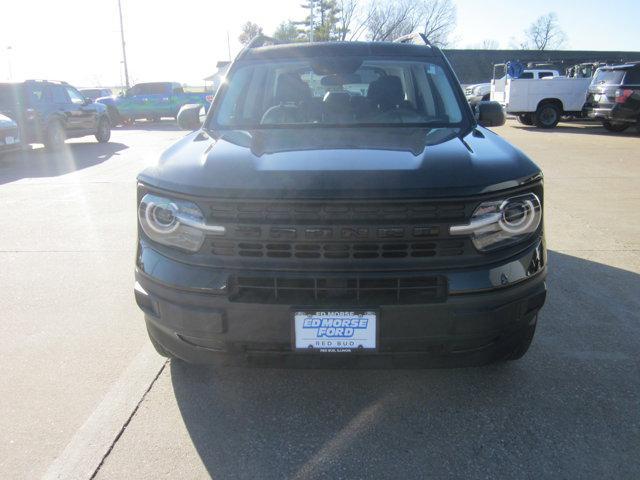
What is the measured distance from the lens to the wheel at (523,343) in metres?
2.57

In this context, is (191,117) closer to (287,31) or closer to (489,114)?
(489,114)

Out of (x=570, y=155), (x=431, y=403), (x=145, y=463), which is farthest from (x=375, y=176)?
(x=570, y=155)

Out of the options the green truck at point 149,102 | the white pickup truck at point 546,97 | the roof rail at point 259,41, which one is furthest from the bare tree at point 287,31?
the roof rail at point 259,41

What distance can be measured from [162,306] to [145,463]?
674mm

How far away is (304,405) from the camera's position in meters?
2.78

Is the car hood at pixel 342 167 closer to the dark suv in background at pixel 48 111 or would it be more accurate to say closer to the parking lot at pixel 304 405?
the parking lot at pixel 304 405

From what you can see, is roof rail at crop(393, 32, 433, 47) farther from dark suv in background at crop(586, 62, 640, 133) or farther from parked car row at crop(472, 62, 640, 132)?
dark suv in background at crop(586, 62, 640, 133)

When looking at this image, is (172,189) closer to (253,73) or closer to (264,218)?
(264,218)

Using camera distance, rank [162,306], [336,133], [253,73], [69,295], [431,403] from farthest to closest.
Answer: [69,295]
[253,73]
[336,133]
[431,403]
[162,306]

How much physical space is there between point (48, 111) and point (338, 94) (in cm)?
1214

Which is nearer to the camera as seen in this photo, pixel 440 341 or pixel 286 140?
pixel 440 341

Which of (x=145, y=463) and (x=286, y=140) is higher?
(x=286, y=140)

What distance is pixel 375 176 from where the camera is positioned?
2.24 metres

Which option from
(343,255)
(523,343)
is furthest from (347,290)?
(523,343)
